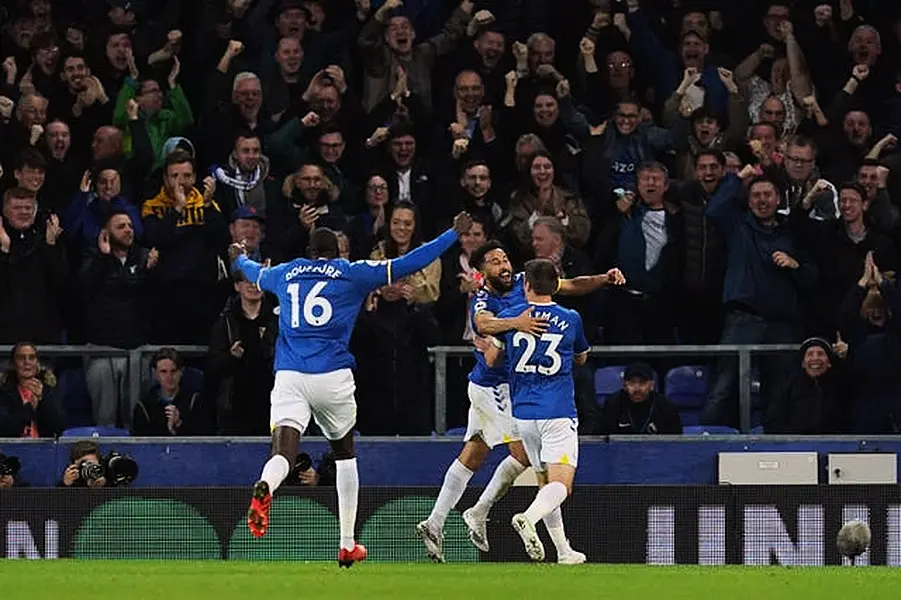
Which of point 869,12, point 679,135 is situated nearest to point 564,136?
point 679,135

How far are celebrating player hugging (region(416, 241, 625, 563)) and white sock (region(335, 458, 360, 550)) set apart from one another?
1402 millimetres

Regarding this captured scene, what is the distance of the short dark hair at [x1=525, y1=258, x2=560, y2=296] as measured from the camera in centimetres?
1561

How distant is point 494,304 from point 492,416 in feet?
2.88

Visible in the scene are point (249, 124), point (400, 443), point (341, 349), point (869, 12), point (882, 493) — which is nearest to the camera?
point (341, 349)

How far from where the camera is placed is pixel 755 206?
19.3 m

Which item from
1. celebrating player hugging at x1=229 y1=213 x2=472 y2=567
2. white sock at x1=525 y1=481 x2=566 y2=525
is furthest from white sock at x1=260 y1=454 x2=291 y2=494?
white sock at x1=525 y1=481 x2=566 y2=525

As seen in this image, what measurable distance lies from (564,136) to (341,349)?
5847 mm

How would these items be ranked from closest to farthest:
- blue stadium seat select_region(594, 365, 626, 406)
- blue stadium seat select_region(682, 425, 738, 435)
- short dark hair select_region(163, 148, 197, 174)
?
blue stadium seat select_region(682, 425, 738, 435) → short dark hair select_region(163, 148, 197, 174) → blue stadium seat select_region(594, 365, 626, 406)

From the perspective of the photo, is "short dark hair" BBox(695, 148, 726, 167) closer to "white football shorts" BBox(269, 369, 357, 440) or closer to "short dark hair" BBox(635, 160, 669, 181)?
"short dark hair" BBox(635, 160, 669, 181)

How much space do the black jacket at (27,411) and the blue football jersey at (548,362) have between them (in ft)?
17.0

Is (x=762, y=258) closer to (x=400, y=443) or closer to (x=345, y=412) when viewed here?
(x=400, y=443)

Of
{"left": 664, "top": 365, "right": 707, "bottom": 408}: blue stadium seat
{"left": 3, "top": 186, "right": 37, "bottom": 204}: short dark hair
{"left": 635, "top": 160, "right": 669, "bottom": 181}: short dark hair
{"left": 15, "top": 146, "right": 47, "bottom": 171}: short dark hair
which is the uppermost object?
{"left": 15, "top": 146, "right": 47, "bottom": 171}: short dark hair

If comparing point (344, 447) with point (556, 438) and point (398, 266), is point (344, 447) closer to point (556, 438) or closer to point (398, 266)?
point (398, 266)

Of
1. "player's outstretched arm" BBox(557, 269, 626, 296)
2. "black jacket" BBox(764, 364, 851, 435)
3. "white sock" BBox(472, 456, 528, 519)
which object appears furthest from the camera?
"black jacket" BBox(764, 364, 851, 435)
